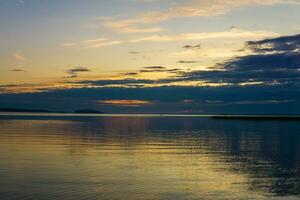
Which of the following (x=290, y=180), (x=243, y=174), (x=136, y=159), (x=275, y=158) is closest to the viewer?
(x=290, y=180)

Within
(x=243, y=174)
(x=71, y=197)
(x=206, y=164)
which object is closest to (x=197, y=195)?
(x=71, y=197)

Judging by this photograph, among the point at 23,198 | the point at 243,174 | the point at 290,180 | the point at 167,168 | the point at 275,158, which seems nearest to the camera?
the point at 23,198

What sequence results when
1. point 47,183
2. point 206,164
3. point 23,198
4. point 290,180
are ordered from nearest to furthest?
1. point 23,198
2. point 47,183
3. point 290,180
4. point 206,164

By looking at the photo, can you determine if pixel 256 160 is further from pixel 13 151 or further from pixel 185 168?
pixel 13 151

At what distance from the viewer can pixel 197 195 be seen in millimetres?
22859

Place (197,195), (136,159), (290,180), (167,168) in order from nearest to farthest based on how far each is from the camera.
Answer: (197,195) → (290,180) → (167,168) → (136,159)

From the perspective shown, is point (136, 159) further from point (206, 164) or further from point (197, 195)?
point (197, 195)

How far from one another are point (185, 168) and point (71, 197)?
12.5 m

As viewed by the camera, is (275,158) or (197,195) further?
(275,158)

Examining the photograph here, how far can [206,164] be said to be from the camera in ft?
115

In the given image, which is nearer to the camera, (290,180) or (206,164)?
(290,180)

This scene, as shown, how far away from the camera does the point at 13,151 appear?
136 feet

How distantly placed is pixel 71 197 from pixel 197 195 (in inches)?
248

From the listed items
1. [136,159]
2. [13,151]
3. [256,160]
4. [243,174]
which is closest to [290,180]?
[243,174]
